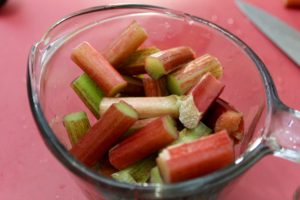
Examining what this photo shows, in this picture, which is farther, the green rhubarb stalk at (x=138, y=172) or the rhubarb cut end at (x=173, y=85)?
the rhubarb cut end at (x=173, y=85)

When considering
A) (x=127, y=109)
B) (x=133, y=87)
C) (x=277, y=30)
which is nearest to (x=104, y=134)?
(x=127, y=109)

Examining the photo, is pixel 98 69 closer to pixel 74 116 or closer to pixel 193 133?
pixel 74 116

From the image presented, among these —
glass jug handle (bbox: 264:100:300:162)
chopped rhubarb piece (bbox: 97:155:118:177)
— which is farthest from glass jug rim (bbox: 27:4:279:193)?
chopped rhubarb piece (bbox: 97:155:118:177)

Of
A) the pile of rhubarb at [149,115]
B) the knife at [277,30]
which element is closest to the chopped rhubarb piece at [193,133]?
the pile of rhubarb at [149,115]

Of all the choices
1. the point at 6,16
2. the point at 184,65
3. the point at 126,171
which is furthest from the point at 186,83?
the point at 6,16

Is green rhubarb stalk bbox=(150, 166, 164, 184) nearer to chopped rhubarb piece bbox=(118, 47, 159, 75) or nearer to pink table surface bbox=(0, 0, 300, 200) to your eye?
pink table surface bbox=(0, 0, 300, 200)

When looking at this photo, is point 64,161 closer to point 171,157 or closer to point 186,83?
point 171,157

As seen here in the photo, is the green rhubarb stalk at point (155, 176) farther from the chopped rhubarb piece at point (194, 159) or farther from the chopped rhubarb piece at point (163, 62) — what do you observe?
the chopped rhubarb piece at point (163, 62)
